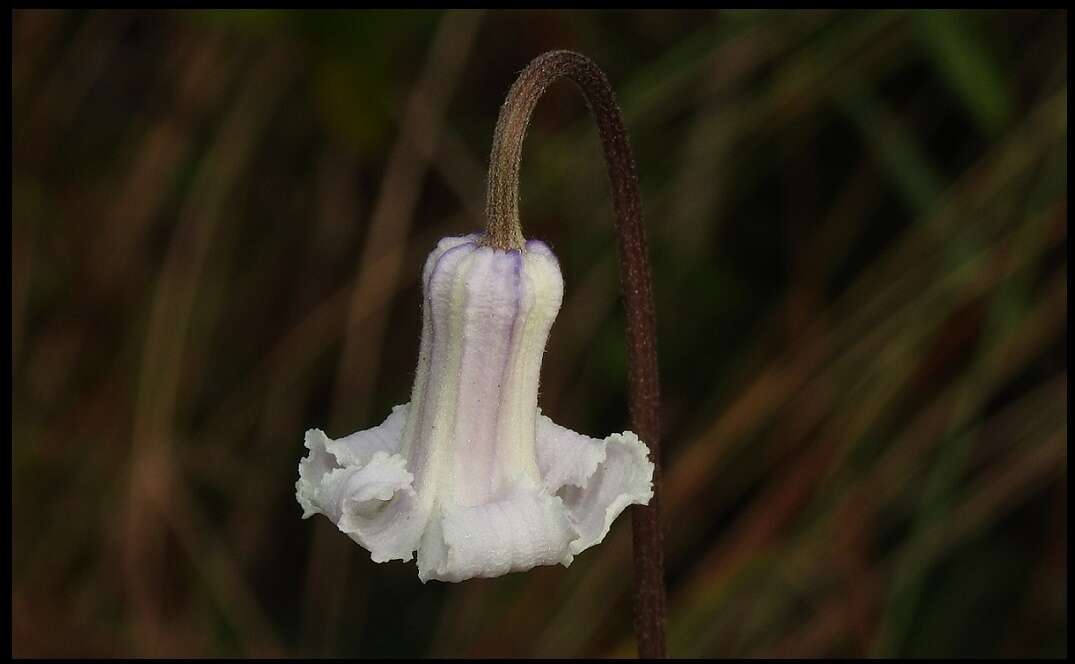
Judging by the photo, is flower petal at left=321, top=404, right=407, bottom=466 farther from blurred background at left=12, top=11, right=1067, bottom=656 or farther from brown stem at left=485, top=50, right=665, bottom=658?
blurred background at left=12, top=11, right=1067, bottom=656

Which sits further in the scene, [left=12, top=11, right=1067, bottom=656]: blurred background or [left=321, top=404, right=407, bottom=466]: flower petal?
[left=12, top=11, right=1067, bottom=656]: blurred background

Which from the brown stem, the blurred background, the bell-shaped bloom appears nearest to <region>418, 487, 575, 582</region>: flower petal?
the bell-shaped bloom

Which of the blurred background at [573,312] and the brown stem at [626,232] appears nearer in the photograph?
the brown stem at [626,232]

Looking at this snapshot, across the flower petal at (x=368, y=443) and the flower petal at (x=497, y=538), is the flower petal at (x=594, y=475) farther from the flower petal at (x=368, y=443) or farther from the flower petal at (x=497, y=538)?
the flower petal at (x=368, y=443)

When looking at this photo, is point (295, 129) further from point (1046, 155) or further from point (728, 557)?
point (1046, 155)

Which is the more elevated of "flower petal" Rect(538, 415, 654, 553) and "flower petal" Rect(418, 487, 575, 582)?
"flower petal" Rect(538, 415, 654, 553)

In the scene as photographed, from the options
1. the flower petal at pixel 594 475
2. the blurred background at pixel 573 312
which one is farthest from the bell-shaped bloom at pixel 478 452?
the blurred background at pixel 573 312
